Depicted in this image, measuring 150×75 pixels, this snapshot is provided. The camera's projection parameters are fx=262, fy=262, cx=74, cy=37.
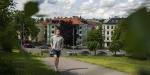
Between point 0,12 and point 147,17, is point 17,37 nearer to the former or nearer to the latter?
point 0,12

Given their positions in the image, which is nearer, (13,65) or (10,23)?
(10,23)

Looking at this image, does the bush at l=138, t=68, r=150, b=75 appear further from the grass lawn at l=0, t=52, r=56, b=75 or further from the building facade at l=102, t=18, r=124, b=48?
the grass lawn at l=0, t=52, r=56, b=75

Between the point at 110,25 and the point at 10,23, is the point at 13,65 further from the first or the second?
the point at 110,25

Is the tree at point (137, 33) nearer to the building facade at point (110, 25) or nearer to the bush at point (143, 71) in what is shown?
the bush at point (143, 71)

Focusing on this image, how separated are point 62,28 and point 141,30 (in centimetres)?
36

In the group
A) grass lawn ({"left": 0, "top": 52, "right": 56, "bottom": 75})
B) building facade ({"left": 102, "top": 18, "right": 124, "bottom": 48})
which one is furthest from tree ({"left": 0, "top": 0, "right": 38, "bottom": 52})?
building facade ({"left": 102, "top": 18, "right": 124, "bottom": 48})

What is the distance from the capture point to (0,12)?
3.00ft

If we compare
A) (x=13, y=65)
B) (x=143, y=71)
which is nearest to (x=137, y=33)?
(x=143, y=71)

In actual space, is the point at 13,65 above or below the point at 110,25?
below

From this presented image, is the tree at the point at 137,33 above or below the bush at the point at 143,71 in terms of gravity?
above

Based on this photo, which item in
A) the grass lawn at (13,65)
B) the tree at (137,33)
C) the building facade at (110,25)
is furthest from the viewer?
the grass lawn at (13,65)

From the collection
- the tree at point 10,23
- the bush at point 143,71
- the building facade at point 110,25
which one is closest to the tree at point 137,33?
the bush at point 143,71

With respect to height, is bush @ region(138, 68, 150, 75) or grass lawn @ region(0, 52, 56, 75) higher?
bush @ region(138, 68, 150, 75)

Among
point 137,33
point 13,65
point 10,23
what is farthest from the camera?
point 13,65
